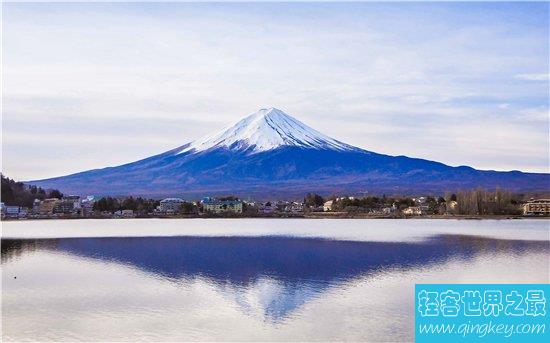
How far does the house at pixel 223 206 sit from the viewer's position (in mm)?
41781

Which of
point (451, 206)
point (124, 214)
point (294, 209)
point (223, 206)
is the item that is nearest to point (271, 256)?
point (451, 206)

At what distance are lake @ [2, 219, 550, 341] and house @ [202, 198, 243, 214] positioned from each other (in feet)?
80.5

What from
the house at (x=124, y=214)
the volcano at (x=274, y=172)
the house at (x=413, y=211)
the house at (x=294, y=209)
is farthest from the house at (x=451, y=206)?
the volcano at (x=274, y=172)

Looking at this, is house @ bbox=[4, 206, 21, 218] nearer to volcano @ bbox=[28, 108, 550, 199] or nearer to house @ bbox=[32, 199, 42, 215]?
house @ bbox=[32, 199, 42, 215]

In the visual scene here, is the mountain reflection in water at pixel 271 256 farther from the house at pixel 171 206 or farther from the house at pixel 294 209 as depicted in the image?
the house at pixel 294 209

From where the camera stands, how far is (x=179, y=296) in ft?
29.6

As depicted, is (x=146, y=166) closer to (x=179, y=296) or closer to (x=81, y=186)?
(x=81, y=186)

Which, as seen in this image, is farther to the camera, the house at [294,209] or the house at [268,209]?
the house at [294,209]

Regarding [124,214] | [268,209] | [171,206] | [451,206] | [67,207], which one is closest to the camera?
[451,206]

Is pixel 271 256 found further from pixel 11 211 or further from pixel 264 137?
pixel 264 137

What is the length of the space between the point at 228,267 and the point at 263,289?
100 inches

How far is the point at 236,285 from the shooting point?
32.8 ft

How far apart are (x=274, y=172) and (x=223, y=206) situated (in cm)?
4426

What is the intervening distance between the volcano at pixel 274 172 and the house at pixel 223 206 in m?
26.5
